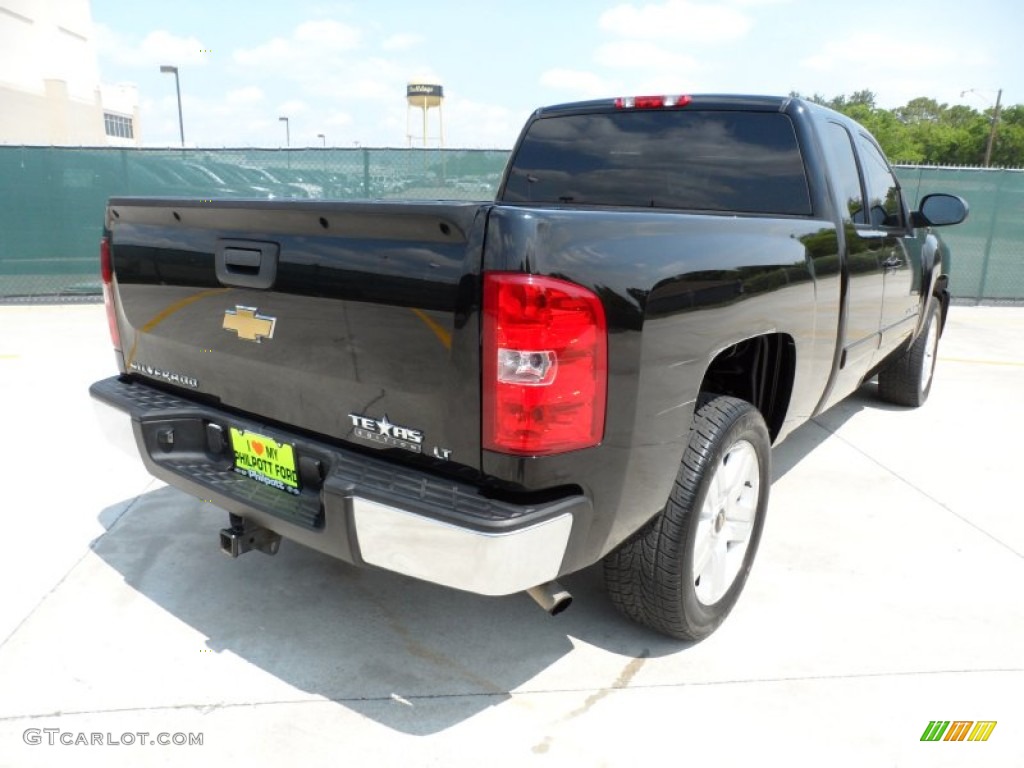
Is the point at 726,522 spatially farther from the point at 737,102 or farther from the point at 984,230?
the point at 984,230

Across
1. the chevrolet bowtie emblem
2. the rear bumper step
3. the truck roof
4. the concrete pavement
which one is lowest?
the concrete pavement

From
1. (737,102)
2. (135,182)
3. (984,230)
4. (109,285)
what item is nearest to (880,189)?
(737,102)

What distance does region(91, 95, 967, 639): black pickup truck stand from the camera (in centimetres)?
194

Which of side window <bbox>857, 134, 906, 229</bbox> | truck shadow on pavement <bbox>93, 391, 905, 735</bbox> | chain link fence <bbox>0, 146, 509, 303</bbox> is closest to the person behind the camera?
truck shadow on pavement <bbox>93, 391, 905, 735</bbox>

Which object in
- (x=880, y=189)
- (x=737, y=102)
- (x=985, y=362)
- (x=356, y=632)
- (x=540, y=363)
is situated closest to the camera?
(x=540, y=363)

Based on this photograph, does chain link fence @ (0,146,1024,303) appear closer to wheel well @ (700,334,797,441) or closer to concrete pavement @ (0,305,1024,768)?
concrete pavement @ (0,305,1024,768)

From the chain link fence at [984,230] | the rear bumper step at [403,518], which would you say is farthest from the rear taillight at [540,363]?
the chain link fence at [984,230]

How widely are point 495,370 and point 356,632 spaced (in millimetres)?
1366

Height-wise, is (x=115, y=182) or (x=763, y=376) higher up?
(x=115, y=182)

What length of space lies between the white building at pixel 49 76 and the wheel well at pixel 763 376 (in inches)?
1673

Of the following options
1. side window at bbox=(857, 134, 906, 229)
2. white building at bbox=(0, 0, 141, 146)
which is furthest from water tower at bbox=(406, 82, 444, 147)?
side window at bbox=(857, 134, 906, 229)

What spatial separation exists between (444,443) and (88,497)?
271cm

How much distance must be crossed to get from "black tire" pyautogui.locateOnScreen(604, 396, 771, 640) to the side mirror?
2.61 metres

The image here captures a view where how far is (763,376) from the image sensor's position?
3.11m
